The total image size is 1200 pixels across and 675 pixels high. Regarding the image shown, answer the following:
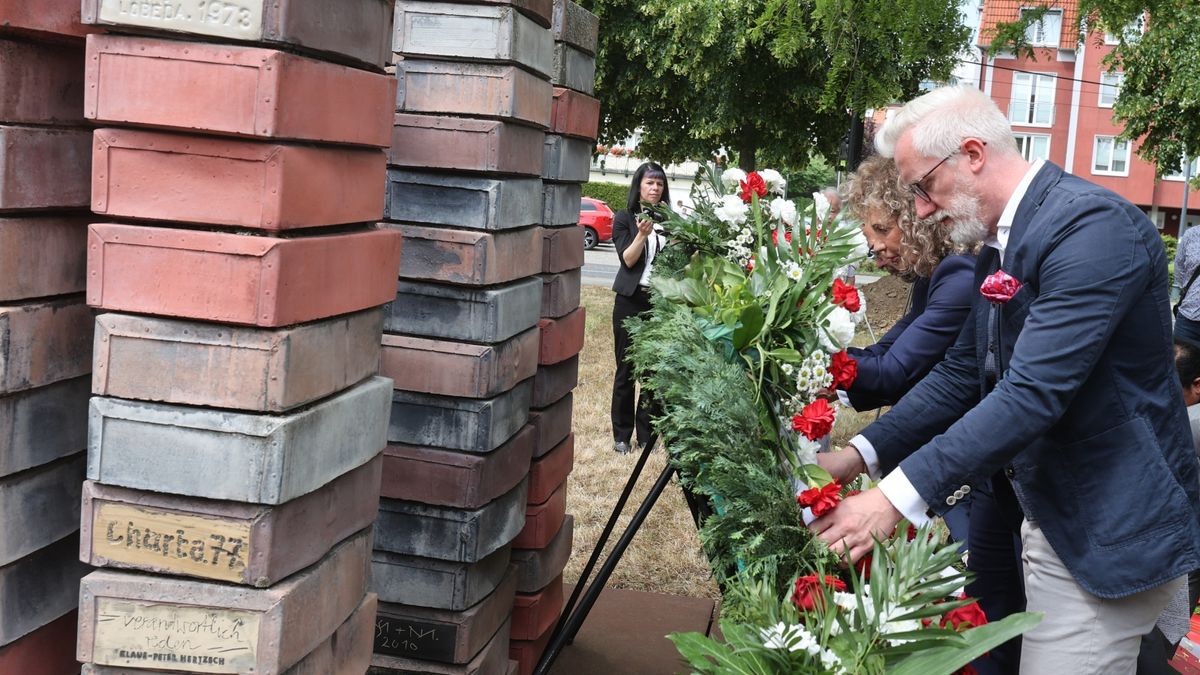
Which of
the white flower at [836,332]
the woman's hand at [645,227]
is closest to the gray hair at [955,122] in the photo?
the white flower at [836,332]

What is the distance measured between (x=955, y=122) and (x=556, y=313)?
1615 millimetres

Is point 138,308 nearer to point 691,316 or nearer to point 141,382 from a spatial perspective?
point 141,382

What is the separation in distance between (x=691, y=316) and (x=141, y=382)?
1471 mm

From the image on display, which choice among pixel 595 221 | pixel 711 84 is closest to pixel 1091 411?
pixel 711 84

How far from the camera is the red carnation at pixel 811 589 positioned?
2109 millimetres

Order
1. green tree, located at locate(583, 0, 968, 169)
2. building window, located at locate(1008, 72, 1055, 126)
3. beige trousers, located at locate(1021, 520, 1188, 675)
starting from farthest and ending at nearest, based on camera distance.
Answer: building window, located at locate(1008, 72, 1055, 126), green tree, located at locate(583, 0, 968, 169), beige trousers, located at locate(1021, 520, 1188, 675)

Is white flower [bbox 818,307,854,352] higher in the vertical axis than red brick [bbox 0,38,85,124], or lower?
lower

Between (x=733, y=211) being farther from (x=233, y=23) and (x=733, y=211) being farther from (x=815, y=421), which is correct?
(x=233, y=23)

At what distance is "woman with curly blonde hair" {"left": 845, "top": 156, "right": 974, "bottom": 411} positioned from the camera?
150 inches

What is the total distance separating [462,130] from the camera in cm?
300

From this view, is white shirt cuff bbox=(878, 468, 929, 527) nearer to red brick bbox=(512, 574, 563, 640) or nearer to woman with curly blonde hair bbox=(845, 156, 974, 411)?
woman with curly blonde hair bbox=(845, 156, 974, 411)

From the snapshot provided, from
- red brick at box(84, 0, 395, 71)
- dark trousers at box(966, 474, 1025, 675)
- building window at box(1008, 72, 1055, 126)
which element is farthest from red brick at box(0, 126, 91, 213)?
building window at box(1008, 72, 1055, 126)

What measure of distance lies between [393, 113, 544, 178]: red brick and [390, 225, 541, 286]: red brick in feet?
0.55

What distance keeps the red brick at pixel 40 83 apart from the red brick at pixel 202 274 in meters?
0.25
